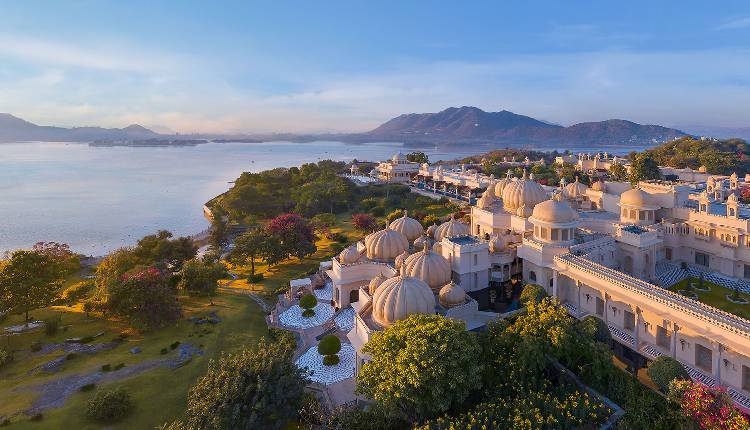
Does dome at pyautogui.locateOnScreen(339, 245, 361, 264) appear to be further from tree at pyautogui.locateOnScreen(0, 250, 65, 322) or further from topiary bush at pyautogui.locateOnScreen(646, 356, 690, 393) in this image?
tree at pyautogui.locateOnScreen(0, 250, 65, 322)

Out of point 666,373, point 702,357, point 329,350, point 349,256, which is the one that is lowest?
point 329,350

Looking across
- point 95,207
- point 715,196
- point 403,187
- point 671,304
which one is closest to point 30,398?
point 671,304

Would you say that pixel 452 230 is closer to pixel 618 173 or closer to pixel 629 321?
pixel 629 321

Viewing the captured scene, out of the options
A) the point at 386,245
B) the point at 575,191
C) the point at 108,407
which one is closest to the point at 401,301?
the point at 386,245

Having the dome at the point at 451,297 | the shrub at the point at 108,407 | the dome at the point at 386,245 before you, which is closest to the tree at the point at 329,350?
the dome at the point at 451,297

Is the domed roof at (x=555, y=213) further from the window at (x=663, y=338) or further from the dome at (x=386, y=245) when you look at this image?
the dome at (x=386, y=245)

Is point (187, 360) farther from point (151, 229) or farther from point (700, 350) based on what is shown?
point (151, 229)

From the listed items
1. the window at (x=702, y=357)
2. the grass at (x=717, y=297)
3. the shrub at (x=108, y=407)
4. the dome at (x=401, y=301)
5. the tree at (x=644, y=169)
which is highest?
the tree at (x=644, y=169)
